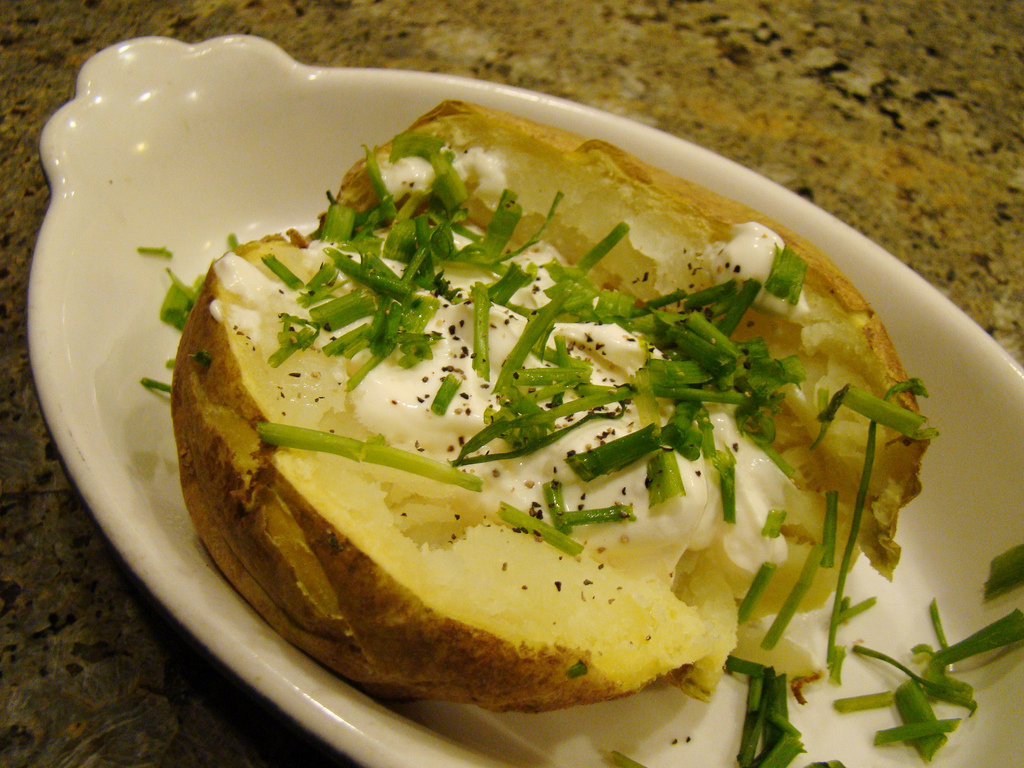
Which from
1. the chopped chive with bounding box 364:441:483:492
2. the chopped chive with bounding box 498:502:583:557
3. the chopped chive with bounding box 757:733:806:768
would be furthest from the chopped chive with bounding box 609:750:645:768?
the chopped chive with bounding box 364:441:483:492

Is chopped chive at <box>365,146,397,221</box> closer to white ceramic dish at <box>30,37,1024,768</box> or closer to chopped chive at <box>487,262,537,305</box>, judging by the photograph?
chopped chive at <box>487,262,537,305</box>

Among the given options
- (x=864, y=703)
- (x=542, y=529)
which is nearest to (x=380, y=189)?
(x=542, y=529)

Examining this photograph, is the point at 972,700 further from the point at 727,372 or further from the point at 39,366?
the point at 39,366

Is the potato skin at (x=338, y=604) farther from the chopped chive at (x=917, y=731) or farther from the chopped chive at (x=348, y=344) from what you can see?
the chopped chive at (x=917, y=731)

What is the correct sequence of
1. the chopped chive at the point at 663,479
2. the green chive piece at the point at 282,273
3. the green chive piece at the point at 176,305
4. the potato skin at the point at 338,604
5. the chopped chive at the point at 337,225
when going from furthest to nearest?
1. the green chive piece at the point at 176,305
2. the chopped chive at the point at 337,225
3. the green chive piece at the point at 282,273
4. the chopped chive at the point at 663,479
5. the potato skin at the point at 338,604

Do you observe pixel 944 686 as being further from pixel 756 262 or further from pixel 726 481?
pixel 756 262

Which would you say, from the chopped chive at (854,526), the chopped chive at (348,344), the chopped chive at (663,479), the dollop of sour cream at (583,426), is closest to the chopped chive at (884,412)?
the chopped chive at (854,526)
